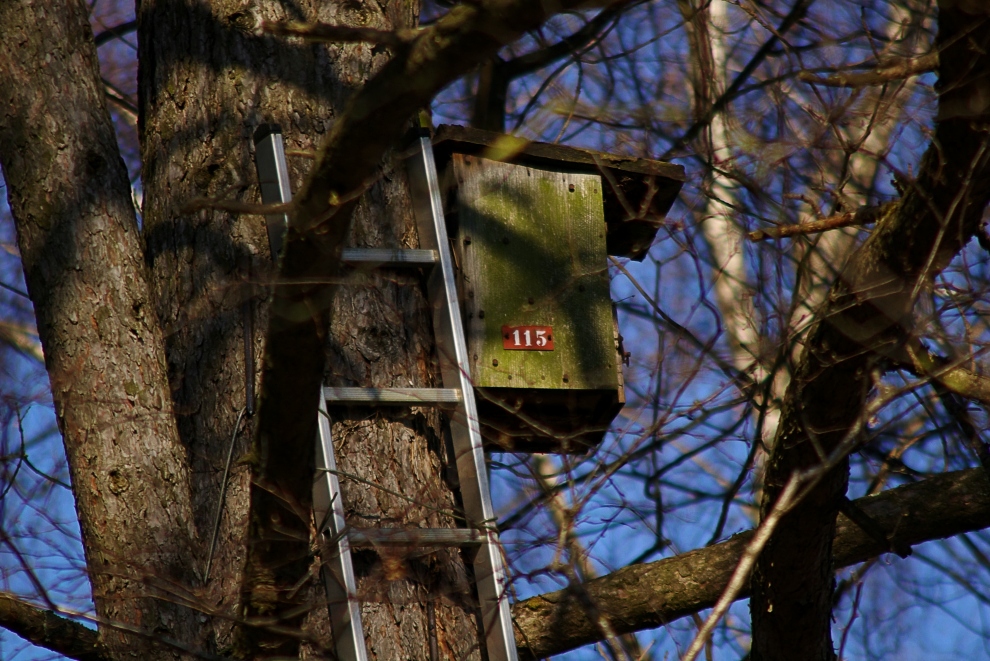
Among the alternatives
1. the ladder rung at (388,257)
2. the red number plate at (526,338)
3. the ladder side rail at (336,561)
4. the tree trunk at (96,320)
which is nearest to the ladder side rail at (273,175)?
the ladder rung at (388,257)

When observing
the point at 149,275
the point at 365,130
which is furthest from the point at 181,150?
the point at 365,130

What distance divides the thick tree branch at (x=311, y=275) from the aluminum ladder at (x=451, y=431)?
17 centimetres

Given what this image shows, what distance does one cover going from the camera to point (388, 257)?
269 centimetres

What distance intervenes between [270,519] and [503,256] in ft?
4.84

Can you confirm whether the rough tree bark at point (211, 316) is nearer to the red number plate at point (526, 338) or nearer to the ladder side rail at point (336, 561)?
the ladder side rail at point (336, 561)

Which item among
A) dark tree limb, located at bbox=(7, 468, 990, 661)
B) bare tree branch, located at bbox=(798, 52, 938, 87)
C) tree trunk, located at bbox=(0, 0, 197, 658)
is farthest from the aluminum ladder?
bare tree branch, located at bbox=(798, 52, 938, 87)

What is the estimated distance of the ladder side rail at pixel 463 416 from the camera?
248 cm

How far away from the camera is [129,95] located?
20.2 feet

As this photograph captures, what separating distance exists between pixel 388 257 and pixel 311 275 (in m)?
0.80

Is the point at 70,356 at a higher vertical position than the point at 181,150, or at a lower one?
lower

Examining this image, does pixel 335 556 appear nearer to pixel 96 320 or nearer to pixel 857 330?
pixel 96 320

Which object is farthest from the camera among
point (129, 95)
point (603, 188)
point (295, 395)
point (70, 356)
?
point (129, 95)

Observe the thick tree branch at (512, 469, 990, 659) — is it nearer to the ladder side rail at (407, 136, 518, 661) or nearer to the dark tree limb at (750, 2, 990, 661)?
the dark tree limb at (750, 2, 990, 661)

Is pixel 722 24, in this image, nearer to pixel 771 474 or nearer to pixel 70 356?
pixel 771 474
